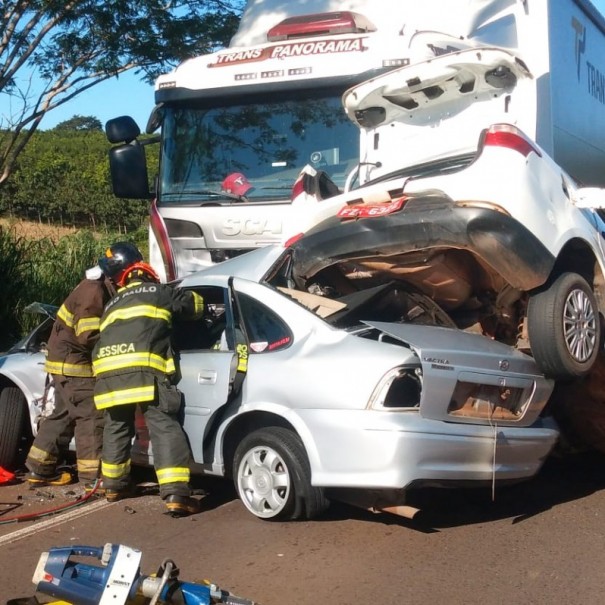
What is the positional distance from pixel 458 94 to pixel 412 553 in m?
3.51

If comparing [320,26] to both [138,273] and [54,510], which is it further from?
[54,510]

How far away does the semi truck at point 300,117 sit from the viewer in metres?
7.92

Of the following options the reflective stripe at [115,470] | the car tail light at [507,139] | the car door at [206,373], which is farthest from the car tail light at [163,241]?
the car tail light at [507,139]

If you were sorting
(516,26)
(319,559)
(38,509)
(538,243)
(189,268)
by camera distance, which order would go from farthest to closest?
(189,268) < (516,26) < (38,509) < (538,243) < (319,559)

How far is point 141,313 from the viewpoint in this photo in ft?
20.5

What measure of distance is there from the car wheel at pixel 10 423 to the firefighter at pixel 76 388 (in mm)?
382

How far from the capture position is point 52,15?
1345 cm

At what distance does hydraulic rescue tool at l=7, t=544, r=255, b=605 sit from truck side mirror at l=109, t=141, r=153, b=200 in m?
4.97

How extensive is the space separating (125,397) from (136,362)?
0.76 feet

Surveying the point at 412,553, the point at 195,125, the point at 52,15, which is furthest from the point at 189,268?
the point at 52,15

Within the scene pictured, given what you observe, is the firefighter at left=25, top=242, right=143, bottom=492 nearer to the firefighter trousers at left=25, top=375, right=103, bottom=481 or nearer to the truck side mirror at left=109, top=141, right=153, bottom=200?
the firefighter trousers at left=25, top=375, right=103, bottom=481

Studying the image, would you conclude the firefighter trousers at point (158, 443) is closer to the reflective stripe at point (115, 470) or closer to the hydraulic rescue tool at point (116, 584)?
the reflective stripe at point (115, 470)

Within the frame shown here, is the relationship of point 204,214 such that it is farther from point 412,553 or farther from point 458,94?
point 412,553

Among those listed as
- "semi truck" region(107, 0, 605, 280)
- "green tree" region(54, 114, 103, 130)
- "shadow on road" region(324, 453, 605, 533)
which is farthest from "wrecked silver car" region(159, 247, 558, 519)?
"green tree" region(54, 114, 103, 130)
